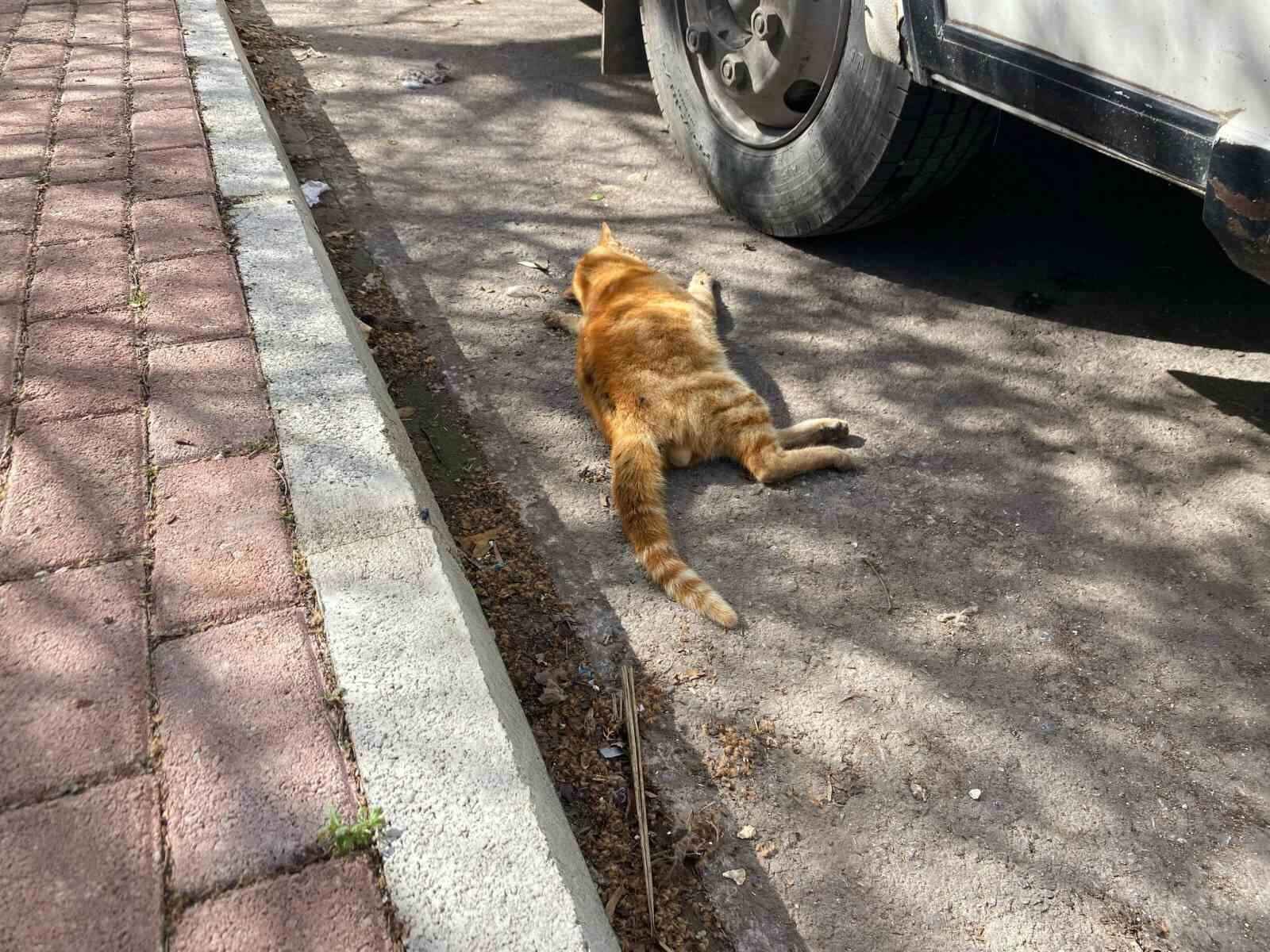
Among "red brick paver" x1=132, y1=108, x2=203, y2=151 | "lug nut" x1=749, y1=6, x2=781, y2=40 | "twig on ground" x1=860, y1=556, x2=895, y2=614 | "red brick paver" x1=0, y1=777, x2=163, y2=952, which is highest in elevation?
"lug nut" x1=749, y1=6, x2=781, y2=40

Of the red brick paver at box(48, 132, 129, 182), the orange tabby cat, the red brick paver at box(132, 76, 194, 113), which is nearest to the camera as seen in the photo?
the orange tabby cat

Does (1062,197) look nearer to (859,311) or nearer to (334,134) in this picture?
(859,311)

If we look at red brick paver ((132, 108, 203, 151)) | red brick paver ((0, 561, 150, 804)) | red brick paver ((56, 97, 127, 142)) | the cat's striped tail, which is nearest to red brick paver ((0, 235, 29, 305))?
red brick paver ((132, 108, 203, 151))

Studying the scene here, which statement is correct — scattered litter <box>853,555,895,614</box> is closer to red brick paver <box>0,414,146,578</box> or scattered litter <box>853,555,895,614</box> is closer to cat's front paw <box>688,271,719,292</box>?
cat's front paw <box>688,271,719,292</box>

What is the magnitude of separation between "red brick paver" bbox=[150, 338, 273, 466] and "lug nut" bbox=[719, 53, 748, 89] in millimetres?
2033

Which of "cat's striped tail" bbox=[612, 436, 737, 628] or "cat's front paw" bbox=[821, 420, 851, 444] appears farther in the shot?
"cat's front paw" bbox=[821, 420, 851, 444]

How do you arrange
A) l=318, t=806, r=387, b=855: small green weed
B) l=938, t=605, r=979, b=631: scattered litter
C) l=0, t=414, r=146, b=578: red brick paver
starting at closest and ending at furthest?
l=318, t=806, r=387, b=855: small green weed < l=0, t=414, r=146, b=578: red brick paver < l=938, t=605, r=979, b=631: scattered litter

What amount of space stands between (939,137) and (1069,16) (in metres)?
0.83

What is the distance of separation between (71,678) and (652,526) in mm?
1272

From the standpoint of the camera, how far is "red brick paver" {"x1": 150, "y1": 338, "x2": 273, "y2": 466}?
7.41 ft

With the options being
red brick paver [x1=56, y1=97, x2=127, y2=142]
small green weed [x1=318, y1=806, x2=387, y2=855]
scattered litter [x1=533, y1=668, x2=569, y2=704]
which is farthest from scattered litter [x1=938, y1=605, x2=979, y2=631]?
red brick paver [x1=56, y1=97, x2=127, y2=142]

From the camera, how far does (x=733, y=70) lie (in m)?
3.59

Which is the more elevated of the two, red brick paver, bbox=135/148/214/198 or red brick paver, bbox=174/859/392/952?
red brick paver, bbox=135/148/214/198

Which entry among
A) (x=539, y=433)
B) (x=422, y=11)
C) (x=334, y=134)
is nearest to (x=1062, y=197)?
(x=539, y=433)
